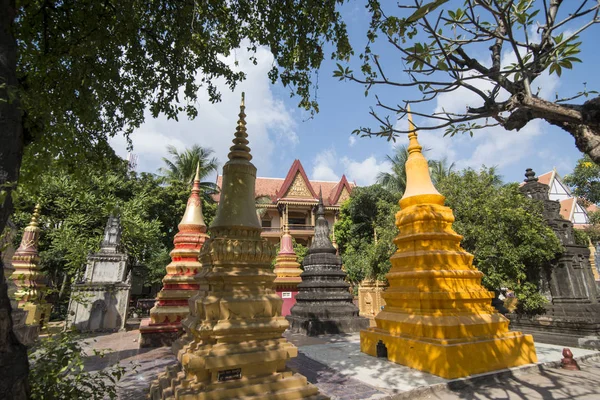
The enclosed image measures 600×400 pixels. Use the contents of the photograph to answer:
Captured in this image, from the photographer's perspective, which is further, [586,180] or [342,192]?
[342,192]

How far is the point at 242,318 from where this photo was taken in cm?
389

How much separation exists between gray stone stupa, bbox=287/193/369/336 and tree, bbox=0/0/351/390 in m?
6.90

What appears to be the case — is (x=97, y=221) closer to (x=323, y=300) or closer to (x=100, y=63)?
(x=323, y=300)

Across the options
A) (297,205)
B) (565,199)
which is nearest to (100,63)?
(297,205)

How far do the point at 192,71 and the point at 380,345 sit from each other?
6.10m

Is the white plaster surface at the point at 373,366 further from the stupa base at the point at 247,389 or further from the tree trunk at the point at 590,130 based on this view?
the tree trunk at the point at 590,130

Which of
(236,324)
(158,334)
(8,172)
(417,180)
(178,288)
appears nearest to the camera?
(8,172)

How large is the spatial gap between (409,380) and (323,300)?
5913mm

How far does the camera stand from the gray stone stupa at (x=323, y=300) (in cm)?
988

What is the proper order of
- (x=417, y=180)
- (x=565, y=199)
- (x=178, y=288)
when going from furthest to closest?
(x=565, y=199) → (x=178, y=288) → (x=417, y=180)

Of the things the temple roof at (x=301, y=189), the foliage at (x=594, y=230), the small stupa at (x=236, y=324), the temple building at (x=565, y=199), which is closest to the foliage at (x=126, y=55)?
the small stupa at (x=236, y=324)

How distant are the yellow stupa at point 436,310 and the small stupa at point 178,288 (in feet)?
15.8

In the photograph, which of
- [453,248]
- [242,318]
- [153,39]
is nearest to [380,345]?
[453,248]

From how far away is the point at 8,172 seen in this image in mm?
2479
